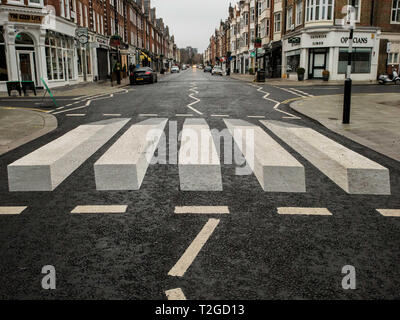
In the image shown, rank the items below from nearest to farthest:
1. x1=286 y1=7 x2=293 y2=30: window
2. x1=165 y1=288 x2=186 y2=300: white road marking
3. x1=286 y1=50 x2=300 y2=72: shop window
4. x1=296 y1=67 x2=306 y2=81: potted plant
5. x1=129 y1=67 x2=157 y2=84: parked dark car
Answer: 1. x1=165 y1=288 x2=186 y2=300: white road marking
2. x1=129 y1=67 x2=157 y2=84: parked dark car
3. x1=296 y1=67 x2=306 y2=81: potted plant
4. x1=286 y1=50 x2=300 y2=72: shop window
5. x1=286 y1=7 x2=293 y2=30: window

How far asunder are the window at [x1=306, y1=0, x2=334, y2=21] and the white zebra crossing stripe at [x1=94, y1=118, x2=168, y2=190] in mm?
30740

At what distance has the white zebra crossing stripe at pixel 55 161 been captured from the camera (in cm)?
489

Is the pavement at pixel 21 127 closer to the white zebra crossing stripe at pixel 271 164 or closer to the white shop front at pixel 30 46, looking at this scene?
the white zebra crossing stripe at pixel 271 164

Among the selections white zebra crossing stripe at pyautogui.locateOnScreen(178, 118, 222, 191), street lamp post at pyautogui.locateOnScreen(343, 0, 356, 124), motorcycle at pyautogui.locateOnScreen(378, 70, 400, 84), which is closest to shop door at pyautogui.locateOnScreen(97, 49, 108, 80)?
motorcycle at pyautogui.locateOnScreen(378, 70, 400, 84)

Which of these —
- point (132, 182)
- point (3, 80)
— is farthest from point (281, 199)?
point (3, 80)

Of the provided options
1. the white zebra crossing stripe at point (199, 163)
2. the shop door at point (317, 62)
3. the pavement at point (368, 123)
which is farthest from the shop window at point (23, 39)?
the shop door at point (317, 62)

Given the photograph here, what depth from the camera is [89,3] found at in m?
35.9

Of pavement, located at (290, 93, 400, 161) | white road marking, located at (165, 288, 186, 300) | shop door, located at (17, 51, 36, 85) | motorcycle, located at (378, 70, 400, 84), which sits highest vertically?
shop door, located at (17, 51, 36, 85)

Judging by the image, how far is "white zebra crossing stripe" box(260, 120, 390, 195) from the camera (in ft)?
15.8

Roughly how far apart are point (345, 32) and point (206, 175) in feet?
109

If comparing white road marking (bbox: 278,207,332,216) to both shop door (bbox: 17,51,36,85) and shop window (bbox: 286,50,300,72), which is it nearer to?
shop door (bbox: 17,51,36,85)

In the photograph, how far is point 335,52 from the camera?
3406cm

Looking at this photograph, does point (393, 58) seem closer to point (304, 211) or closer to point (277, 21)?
point (277, 21)
